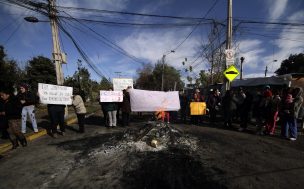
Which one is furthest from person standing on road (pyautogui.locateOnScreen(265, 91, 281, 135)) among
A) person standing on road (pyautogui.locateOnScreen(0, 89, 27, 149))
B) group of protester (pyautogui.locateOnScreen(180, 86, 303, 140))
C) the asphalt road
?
person standing on road (pyautogui.locateOnScreen(0, 89, 27, 149))

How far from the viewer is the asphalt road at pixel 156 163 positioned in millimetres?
5020

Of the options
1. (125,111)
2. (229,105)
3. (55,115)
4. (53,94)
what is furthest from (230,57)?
(55,115)

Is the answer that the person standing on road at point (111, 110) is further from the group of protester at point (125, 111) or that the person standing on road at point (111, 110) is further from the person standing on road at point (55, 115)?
the person standing on road at point (55, 115)

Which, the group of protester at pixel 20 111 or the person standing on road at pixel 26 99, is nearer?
the group of protester at pixel 20 111

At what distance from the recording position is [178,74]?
71.8 meters

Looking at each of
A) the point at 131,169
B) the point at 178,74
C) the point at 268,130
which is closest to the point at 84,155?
the point at 131,169

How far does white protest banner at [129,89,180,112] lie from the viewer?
37.8 ft

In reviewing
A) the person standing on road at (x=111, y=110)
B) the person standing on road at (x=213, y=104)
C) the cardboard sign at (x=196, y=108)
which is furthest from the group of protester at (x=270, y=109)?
the person standing on road at (x=111, y=110)

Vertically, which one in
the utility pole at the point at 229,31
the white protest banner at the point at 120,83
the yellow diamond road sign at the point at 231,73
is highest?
the utility pole at the point at 229,31

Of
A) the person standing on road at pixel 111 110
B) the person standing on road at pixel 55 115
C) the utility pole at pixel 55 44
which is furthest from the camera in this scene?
the utility pole at pixel 55 44

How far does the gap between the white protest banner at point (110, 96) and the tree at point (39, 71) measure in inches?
1274

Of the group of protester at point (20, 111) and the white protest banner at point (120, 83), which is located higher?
the white protest banner at point (120, 83)

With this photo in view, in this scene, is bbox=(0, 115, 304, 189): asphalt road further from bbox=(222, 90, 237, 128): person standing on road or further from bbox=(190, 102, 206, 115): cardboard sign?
bbox=(190, 102, 206, 115): cardboard sign

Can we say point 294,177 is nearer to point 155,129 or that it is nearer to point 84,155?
point 155,129
